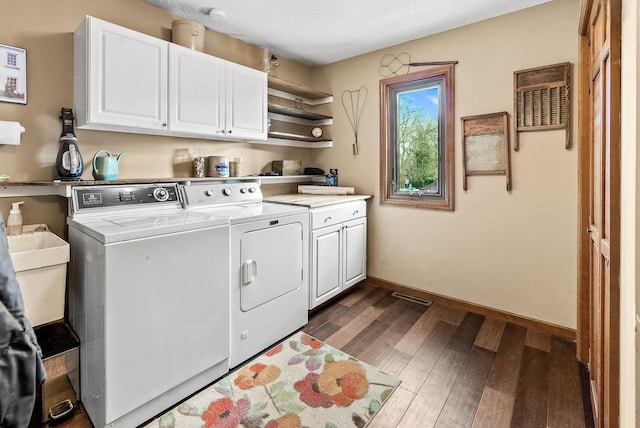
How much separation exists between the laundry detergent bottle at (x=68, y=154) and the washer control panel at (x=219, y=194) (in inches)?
24.2

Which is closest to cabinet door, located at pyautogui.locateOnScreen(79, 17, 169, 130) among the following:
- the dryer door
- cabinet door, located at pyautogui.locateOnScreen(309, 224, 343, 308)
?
the dryer door

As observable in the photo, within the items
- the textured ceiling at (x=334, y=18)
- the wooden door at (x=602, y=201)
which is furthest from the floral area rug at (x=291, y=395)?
the textured ceiling at (x=334, y=18)

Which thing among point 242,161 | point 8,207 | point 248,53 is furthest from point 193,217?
point 248,53

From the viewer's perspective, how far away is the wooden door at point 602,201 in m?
1.01

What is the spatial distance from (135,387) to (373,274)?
7.75 feet

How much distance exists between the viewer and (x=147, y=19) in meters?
2.27

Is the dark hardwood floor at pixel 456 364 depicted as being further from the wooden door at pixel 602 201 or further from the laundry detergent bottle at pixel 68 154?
the laundry detergent bottle at pixel 68 154

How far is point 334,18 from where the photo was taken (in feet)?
8.36

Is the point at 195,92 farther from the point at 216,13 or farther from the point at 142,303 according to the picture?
the point at 142,303

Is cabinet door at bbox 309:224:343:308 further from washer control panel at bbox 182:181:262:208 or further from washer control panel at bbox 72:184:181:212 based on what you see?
washer control panel at bbox 72:184:181:212

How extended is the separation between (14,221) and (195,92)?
1.30 m

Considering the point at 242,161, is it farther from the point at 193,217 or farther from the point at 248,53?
the point at 193,217

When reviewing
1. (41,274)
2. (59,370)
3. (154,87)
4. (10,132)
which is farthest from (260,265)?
(10,132)

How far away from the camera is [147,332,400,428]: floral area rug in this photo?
5.18 ft
